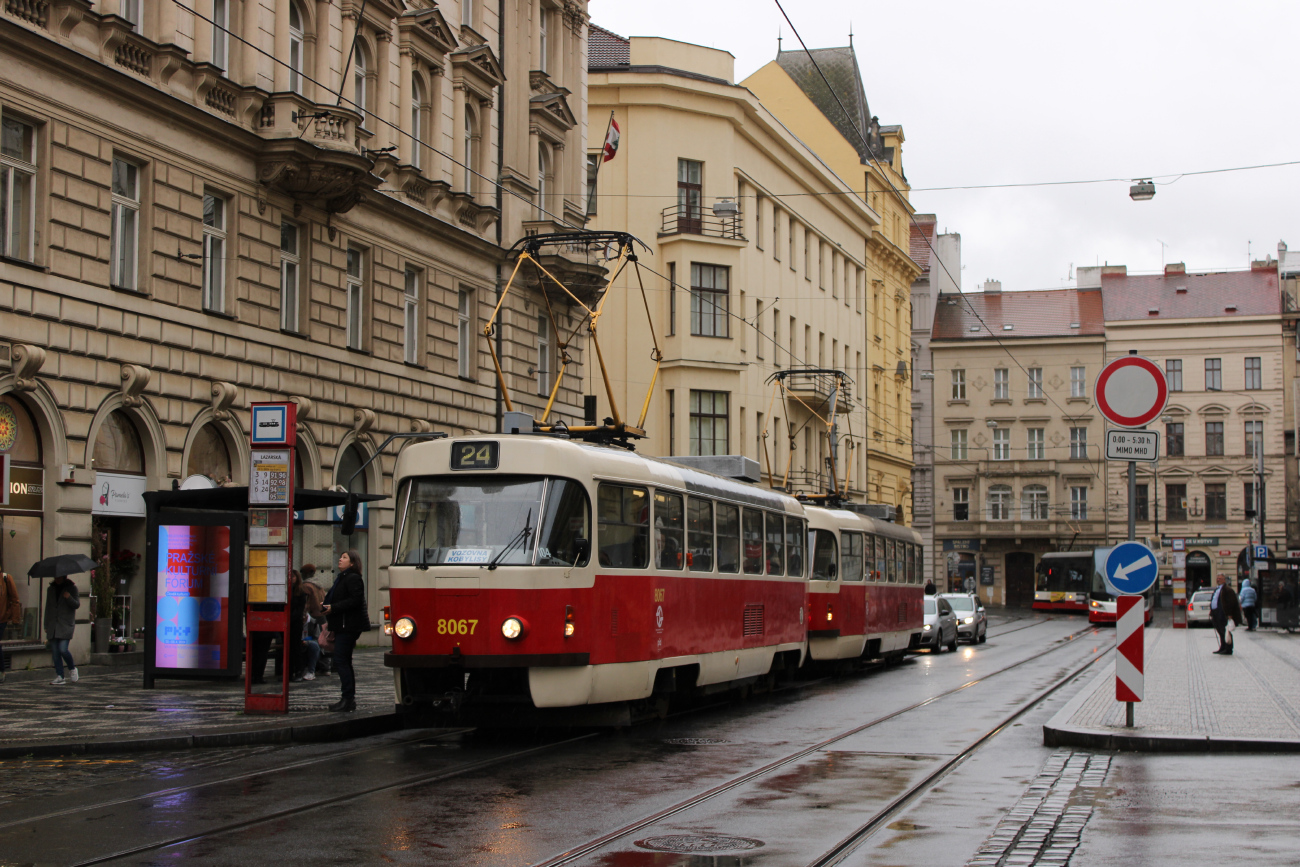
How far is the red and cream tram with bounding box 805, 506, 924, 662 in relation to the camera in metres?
23.9

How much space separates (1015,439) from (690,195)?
4368 cm

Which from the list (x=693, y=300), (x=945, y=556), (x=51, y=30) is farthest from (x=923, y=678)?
(x=945, y=556)

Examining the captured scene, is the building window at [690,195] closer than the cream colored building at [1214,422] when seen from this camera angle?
Yes

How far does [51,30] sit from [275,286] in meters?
6.19

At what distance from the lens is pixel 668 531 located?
16078 mm

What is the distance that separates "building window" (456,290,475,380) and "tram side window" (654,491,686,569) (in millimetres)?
16432

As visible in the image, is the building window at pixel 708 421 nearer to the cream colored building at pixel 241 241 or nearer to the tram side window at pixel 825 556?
the cream colored building at pixel 241 241

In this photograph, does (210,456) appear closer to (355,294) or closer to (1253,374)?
(355,294)

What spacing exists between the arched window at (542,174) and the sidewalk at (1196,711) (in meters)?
17.2

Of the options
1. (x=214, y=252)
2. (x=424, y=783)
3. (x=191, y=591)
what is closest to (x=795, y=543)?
(x=191, y=591)

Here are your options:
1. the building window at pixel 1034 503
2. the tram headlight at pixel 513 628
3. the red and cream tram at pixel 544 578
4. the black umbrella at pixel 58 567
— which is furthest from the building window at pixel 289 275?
the building window at pixel 1034 503

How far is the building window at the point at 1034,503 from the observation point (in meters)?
84.6

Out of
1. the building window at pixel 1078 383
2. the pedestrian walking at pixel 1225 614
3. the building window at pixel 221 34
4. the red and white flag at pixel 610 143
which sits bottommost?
the pedestrian walking at pixel 1225 614

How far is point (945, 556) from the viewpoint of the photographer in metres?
84.6
